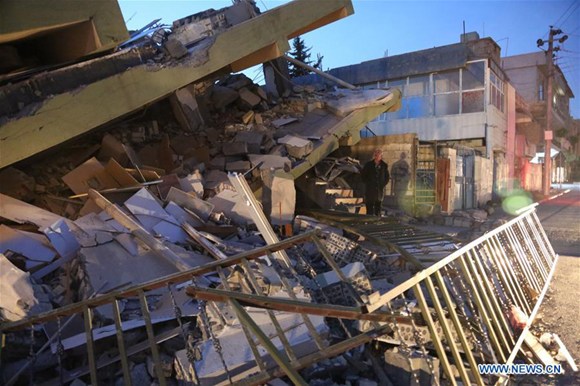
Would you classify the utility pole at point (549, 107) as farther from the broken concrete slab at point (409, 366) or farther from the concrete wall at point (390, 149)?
the broken concrete slab at point (409, 366)

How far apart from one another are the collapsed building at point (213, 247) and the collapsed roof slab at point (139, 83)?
0.09ft

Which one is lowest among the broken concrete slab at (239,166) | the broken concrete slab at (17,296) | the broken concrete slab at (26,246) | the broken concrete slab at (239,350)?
the broken concrete slab at (239,350)

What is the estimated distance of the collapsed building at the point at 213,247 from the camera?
3.01 m

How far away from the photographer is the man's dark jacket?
8.66m

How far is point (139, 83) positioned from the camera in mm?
6168

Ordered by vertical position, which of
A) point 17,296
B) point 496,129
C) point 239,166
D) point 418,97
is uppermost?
point 418,97

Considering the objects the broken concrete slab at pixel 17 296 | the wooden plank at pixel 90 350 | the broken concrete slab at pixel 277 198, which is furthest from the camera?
the broken concrete slab at pixel 277 198

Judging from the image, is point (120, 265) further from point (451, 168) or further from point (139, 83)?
point (451, 168)

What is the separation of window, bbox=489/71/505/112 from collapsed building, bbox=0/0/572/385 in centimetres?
936

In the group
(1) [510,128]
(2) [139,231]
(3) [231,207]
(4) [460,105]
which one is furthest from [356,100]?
(1) [510,128]

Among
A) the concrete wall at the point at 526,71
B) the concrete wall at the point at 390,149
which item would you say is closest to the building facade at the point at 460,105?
the concrete wall at the point at 390,149

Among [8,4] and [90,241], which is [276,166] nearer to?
[90,241]

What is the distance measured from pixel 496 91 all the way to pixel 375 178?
12707 mm

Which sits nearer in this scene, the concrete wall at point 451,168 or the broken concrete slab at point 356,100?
the broken concrete slab at point 356,100
